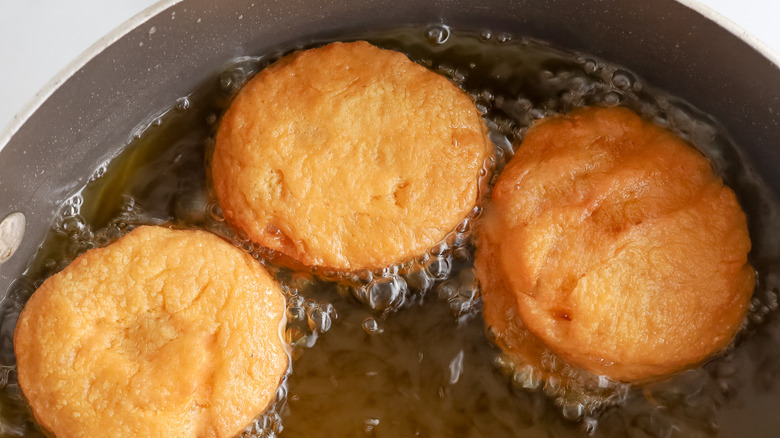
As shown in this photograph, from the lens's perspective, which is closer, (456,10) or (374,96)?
(374,96)

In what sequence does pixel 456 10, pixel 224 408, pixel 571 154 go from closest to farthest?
pixel 224 408 → pixel 571 154 → pixel 456 10

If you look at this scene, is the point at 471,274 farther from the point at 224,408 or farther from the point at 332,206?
A: the point at 224,408

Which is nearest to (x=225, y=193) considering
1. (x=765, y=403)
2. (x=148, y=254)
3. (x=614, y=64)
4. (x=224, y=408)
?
(x=148, y=254)

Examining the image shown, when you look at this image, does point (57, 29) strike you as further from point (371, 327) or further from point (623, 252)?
point (623, 252)

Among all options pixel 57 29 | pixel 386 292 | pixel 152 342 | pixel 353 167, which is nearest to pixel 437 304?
pixel 386 292

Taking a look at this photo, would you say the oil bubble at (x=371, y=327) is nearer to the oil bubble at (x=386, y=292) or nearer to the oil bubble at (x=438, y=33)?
the oil bubble at (x=386, y=292)

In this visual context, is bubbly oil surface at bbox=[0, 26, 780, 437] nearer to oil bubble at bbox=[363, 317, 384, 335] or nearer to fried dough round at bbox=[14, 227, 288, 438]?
oil bubble at bbox=[363, 317, 384, 335]
